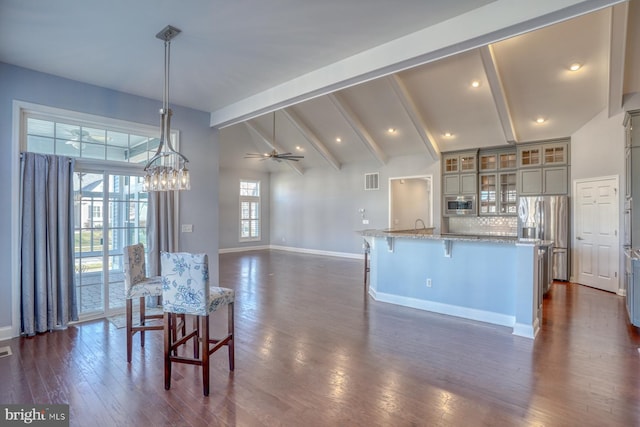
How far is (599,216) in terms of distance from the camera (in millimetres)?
5996

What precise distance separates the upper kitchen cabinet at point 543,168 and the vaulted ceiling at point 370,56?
1.07ft

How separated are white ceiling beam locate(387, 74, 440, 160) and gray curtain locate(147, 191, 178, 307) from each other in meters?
4.37

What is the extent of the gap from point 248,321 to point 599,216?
6381 mm

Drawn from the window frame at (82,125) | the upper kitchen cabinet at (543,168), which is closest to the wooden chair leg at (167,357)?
the window frame at (82,125)

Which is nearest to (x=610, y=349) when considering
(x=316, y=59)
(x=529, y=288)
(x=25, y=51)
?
(x=529, y=288)

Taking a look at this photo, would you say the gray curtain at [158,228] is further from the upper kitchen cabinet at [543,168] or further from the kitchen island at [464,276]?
the upper kitchen cabinet at [543,168]

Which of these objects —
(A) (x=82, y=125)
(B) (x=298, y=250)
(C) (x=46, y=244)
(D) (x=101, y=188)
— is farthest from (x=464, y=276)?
(B) (x=298, y=250)

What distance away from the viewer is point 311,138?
916cm

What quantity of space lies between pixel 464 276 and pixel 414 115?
387cm

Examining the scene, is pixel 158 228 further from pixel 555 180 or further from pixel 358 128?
pixel 555 180

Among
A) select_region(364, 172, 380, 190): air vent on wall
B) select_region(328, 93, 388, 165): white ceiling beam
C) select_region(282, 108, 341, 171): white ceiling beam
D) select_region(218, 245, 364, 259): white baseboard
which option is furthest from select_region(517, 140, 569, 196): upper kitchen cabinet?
select_region(282, 108, 341, 171): white ceiling beam

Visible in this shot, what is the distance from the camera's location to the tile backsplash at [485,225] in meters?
7.76

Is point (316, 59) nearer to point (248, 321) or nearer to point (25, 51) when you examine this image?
point (25, 51)

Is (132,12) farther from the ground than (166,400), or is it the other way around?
(132,12)
